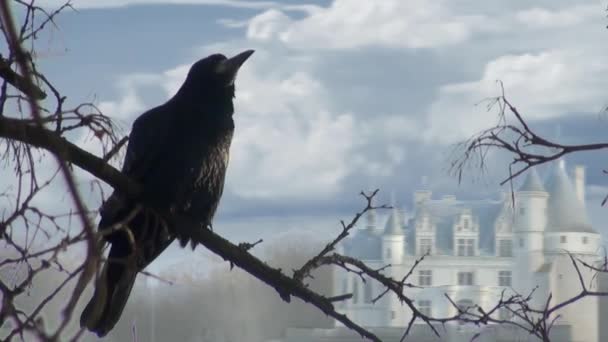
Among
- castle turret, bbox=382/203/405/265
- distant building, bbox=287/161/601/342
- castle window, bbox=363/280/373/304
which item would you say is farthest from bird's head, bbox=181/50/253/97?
castle turret, bbox=382/203/405/265

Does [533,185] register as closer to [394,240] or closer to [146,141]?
[394,240]

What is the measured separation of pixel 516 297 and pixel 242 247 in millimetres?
396

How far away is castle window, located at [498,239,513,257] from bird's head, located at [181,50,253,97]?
28014mm

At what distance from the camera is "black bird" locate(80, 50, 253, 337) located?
63.9 inches

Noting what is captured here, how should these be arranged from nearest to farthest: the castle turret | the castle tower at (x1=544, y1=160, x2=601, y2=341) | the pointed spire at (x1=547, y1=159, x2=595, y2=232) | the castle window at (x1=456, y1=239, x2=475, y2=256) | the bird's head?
the bird's head < the castle tower at (x1=544, y1=160, x2=601, y2=341) < the castle turret < the pointed spire at (x1=547, y1=159, x2=595, y2=232) < the castle window at (x1=456, y1=239, x2=475, y2=256)

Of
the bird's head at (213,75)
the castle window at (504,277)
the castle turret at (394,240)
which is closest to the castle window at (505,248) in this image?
the castle window at (504,277)

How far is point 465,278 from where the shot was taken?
27.5 meters

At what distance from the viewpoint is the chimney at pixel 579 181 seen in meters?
25.2

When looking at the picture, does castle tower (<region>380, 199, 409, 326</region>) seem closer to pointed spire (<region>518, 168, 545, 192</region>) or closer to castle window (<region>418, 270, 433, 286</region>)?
castle window (<region>418, 270, 433, 286</region>)

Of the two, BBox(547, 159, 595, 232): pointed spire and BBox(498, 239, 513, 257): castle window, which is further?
BBox(498, 239, 513, 257): castle window

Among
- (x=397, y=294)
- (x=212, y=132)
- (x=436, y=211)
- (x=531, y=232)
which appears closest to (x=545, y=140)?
(x=397, y=294)

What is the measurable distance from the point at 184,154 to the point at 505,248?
2875 centimetres

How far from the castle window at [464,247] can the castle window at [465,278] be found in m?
0.70

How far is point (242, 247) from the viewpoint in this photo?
1457 millimetres
